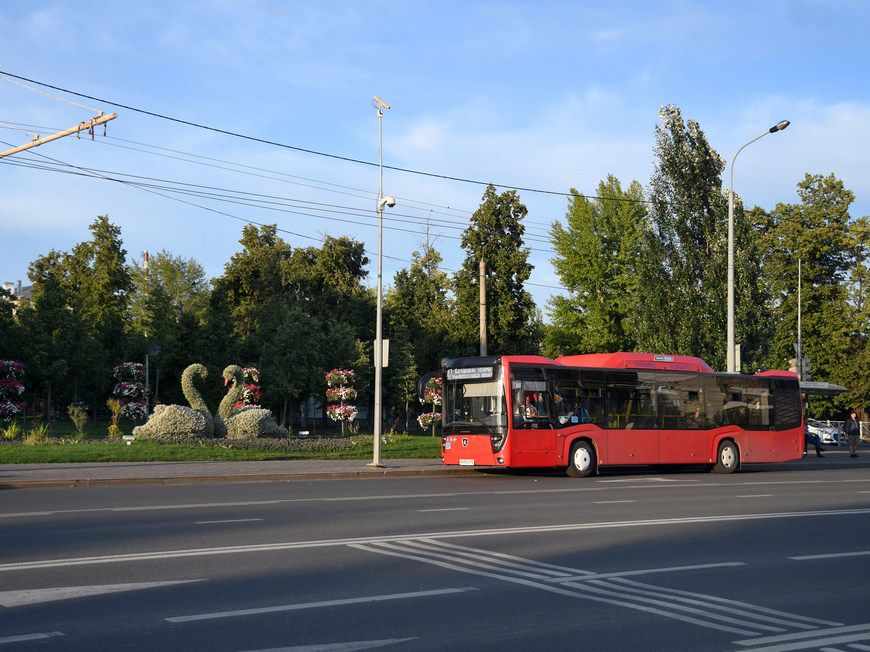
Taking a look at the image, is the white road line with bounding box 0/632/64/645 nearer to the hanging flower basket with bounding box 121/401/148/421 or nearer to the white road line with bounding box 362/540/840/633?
the white road line with bounding box 362/540/840/633

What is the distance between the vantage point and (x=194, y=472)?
22172 millimetres

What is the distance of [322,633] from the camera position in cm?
691

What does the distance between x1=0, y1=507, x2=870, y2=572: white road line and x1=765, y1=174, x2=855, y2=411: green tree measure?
54.1m

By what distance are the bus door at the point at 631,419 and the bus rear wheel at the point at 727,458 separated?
2834 mm

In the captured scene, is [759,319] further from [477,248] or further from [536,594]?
[536,594]

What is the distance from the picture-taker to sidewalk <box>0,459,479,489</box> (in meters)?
20.1

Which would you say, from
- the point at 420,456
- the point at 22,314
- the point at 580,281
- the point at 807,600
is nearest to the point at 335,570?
the point at 807,600

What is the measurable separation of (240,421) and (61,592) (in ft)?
70.7

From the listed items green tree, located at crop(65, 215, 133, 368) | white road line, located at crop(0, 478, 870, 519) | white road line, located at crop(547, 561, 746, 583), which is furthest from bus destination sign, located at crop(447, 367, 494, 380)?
green tree, located at crop(65, 215, 133, 368)

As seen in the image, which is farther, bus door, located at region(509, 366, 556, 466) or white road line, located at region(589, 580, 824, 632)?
bus door, located at region(509, 366, 556, 466)

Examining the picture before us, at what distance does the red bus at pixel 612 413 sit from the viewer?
23656mm

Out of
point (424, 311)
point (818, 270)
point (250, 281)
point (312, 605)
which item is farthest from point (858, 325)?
point (312, 605)

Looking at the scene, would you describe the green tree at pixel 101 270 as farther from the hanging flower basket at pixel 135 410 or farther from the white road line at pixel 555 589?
the white road line at pixel 555 589

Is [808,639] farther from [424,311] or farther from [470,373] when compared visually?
[424,311]
